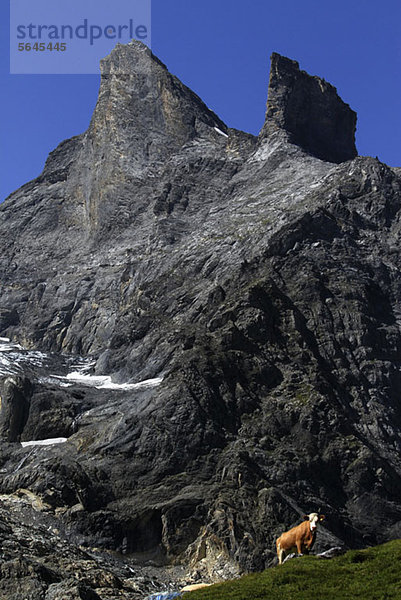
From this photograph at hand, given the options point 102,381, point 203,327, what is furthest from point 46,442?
point 203,327

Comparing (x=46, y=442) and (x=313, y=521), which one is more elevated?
(x=46, y=442)

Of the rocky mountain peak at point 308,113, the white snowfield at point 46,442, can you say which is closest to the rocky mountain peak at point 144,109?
the rocky mountain peak at point 308,113

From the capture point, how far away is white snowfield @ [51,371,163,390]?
91.1 m

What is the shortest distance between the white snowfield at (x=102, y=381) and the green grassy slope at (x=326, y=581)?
51826 mm

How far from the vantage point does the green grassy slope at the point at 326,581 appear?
32.7 metres

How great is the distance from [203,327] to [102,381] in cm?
1625

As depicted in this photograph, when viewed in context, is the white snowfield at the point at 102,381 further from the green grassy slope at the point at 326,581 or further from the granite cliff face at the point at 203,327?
the green grassy slope at the point at 326,581

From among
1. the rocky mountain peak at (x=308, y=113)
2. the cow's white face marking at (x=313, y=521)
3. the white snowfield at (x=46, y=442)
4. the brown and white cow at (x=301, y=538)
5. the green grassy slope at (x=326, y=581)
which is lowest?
the green grassy slope at (x=326, y=581)

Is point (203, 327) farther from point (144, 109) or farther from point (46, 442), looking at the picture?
point (144, 109)

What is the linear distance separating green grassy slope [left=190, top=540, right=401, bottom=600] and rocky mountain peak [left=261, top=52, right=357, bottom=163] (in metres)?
126

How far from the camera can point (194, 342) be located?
291ft

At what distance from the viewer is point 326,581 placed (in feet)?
112

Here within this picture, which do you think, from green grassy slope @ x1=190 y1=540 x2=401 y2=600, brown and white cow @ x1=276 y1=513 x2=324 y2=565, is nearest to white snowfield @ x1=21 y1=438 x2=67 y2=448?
brown and white cow @ x1=276 y1=513 x2=324 y2=565

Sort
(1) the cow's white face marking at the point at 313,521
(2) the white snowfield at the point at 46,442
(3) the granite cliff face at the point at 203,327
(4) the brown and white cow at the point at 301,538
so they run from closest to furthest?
1. (1) the cow's white face marking at the point at 313,521
2. (4) the brown and white cow at the point at 301,538
3. (3) the granite cliff face at the point at 203,327
4. (2) the white snowfield at the point at 46,442
